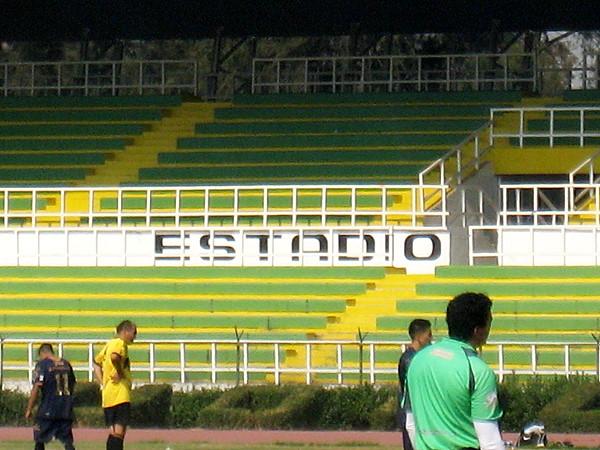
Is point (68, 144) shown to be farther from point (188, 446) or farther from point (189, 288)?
point (188, 446)

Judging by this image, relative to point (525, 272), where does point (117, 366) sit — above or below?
below

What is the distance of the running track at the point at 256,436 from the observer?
→ 18828 mm

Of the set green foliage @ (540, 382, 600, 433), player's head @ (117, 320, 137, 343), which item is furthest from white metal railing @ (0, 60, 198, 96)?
player's head @ (117, 320, 137, 343)

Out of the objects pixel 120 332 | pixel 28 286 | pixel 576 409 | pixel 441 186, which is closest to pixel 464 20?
pixel 441 186

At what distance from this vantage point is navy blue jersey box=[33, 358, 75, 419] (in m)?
15.3

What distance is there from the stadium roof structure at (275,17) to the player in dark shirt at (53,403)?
63.5 ft

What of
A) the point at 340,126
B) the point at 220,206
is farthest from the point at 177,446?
the point at 340,126

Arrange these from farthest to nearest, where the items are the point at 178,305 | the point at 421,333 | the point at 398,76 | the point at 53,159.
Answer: the point at 398,76, the point at 53,159, the point at 178,305, the point at 421,333

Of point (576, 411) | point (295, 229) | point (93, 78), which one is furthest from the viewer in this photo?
point (93, 78)

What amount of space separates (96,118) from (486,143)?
8.59m

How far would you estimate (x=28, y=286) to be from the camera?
26.1m

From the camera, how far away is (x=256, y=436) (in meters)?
19.5

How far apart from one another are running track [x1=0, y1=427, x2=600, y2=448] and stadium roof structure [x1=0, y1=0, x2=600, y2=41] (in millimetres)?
15459

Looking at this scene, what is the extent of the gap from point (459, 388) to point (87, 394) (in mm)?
14874
